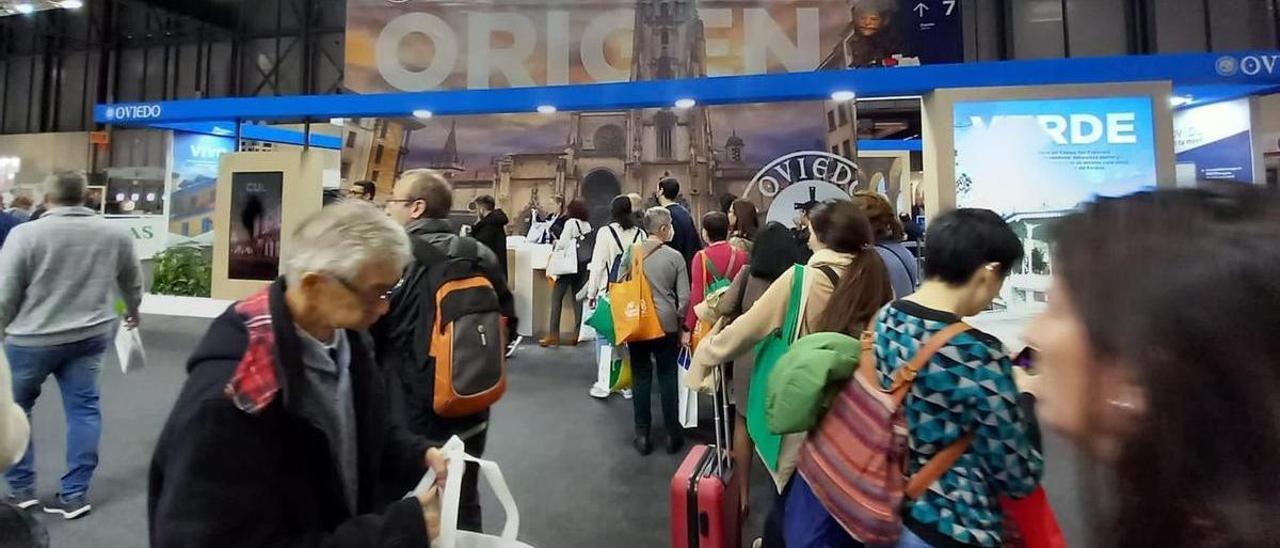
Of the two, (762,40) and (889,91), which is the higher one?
(762,40)

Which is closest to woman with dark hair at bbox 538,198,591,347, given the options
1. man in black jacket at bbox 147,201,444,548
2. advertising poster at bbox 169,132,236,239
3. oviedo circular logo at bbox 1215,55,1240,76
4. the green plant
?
the green plant

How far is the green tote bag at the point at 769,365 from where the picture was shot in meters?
2.18

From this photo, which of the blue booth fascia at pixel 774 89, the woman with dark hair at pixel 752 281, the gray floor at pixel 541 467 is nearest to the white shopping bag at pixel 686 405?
the gray floor at pixel 541 467

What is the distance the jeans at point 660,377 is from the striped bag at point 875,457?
2543mm

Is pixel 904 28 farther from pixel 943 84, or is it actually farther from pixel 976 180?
pixel 976 180

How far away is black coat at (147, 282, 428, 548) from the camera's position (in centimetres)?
97

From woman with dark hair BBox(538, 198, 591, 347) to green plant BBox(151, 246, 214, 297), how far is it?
16.4 feet

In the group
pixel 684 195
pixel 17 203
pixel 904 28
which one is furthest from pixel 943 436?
pixel 904 28

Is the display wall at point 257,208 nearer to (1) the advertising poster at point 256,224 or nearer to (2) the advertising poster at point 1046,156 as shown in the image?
(1) the advertising poster at point 256,224

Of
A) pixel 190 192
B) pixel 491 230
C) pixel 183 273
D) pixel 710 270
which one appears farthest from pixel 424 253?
pixel 190 192

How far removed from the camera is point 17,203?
6430mm

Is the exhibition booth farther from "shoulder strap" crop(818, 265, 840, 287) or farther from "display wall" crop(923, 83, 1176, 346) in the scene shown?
"shoulder strap" crop(818, 265, 840, 287)

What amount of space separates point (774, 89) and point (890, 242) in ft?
11.1

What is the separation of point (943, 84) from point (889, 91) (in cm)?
43
